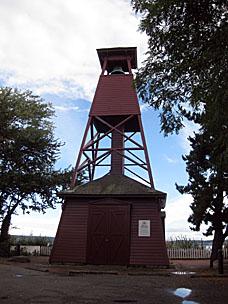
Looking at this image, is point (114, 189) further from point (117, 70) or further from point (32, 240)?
point (32, 240)

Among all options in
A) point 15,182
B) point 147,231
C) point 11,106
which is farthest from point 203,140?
point 11,106

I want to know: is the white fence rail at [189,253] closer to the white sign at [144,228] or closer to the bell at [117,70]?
the white sign at [144,228]

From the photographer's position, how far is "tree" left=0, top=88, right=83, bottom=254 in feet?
81.1

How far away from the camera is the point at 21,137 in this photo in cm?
2530

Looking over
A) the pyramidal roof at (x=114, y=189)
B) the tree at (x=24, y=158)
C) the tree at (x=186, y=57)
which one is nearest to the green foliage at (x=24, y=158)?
the tree at (x=24, y=158)

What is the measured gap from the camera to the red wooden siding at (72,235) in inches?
655

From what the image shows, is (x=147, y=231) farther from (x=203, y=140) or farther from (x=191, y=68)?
(x=191, y=68)

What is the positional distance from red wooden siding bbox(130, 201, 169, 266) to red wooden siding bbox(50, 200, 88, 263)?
256 cm

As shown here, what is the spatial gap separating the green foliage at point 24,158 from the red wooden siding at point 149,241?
34.0 ft

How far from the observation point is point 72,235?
17.0 m

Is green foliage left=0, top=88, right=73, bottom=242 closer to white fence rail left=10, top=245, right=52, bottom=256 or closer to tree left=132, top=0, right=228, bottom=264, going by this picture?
white fence rail left=10, top=245, right=52, bottom=256

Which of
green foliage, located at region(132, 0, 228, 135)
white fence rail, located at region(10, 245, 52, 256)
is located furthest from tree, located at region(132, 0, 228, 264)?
white fence rail, located at region(10, 245, 52, 256)

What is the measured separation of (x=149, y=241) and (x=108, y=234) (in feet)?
7.05

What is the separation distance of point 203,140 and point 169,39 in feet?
26.8
